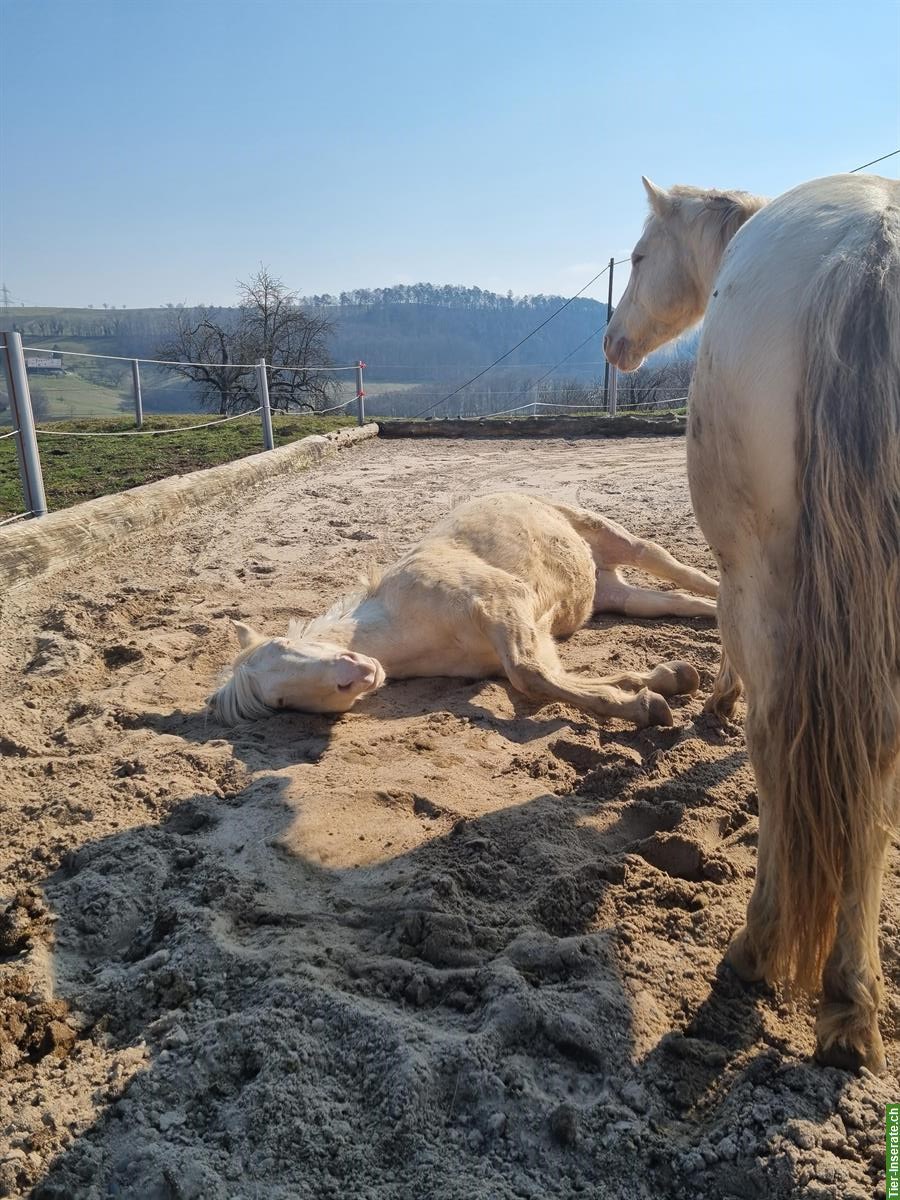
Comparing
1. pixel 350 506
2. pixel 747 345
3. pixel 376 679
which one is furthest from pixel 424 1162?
pixel 350 506

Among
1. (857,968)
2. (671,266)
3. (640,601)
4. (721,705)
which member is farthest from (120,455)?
(857,968)

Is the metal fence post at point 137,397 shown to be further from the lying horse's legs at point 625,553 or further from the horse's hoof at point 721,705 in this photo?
the horse's hoof at point 721,705

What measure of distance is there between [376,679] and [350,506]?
15.1 ft

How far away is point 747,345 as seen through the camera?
64.2 inches

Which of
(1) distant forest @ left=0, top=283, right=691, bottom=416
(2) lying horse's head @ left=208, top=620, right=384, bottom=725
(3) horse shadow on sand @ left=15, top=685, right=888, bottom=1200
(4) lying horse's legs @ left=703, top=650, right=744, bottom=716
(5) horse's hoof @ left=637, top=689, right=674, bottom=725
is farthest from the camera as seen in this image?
(1) distant forest @ left=0, top=283, right=691, bottom=416

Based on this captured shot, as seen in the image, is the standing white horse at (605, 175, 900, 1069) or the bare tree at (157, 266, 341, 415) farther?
the bare tree at (157, 266, 341, 415)

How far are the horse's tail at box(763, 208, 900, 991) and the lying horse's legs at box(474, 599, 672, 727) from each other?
1.60m

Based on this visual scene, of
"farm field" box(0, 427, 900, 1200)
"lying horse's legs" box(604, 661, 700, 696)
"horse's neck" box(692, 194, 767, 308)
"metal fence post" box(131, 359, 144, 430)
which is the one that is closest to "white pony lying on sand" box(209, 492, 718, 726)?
"lying horse's legs" box(604, 661, 700, 696)

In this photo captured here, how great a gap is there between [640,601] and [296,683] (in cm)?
235

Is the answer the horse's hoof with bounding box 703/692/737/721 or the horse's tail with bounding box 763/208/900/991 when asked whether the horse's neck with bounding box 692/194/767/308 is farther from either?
the horse's tail with bounding box 763/208/900/991

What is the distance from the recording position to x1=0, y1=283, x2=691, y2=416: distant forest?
35.1 meters

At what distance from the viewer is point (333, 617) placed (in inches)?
158

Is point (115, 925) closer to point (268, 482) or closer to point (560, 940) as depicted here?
point (560, 940)

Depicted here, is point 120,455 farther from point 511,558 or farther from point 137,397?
point 511,558
